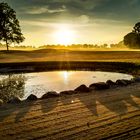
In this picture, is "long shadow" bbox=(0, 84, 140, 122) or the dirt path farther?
"long shadow" bbox=(0, 84, 140, 122)

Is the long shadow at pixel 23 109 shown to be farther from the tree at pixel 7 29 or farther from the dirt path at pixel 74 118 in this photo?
the tree at pixel 7 29

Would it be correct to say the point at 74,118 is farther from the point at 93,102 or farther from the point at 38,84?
the point at 38,84

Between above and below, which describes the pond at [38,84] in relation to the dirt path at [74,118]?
below

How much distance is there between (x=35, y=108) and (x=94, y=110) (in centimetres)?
187

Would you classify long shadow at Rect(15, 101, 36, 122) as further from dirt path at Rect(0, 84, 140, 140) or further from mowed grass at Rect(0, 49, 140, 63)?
mowed grass at Rect(0, 49, 140, 63)

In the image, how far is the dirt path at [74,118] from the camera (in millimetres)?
6638

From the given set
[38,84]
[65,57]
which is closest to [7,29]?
[65,57]

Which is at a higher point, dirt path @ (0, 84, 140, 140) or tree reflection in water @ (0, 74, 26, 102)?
dirt path @ (0, 84, 140, 140)

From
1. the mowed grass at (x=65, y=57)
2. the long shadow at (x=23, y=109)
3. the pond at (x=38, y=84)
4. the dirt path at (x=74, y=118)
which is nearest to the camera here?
the dirt path at (x=74, y=118)

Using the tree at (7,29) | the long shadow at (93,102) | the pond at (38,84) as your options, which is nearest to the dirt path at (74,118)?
the long shadow at (93,102)

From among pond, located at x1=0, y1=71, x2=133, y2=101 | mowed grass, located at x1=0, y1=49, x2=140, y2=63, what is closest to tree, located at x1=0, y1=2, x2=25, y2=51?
mowed grass, located at x1=0, y1=49, x2=140, y2=63

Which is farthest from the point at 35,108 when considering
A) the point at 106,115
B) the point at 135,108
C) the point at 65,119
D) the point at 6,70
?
the point at 6,70

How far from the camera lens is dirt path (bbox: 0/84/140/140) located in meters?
6.64

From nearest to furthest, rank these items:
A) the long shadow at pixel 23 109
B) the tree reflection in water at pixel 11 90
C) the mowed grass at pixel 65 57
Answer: the long shadow at pixel 23 109, the tree reflection in water at pixel 11 90, the mowed grass at pixel 65 57
